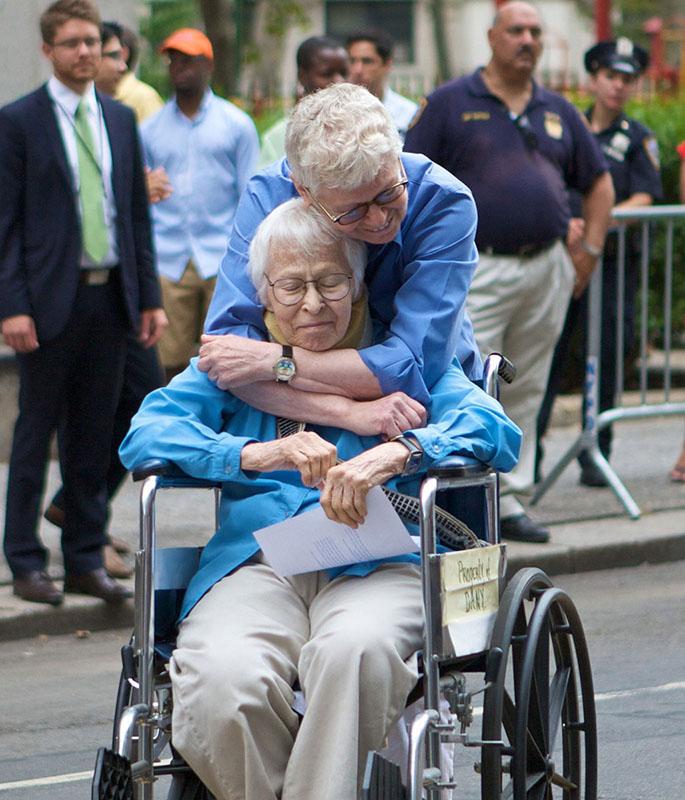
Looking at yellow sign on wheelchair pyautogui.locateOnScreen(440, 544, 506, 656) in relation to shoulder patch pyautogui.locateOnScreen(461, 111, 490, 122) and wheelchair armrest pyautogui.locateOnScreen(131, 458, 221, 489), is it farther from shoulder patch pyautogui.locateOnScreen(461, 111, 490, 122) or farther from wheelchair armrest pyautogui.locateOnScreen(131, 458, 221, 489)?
shoulder patch pyautogui.locateOnScreen(461, 111, 490, 122)

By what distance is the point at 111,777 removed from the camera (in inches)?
134

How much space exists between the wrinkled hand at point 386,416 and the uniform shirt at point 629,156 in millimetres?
5541

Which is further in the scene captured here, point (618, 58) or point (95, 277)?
point (618, 58)

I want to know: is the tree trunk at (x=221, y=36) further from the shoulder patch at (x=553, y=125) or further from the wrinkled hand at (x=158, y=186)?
the shoulder patch at (x=553, y=125)

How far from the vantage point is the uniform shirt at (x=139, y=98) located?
9.73 meters

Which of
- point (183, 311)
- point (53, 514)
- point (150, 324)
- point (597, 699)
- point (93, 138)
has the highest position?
point (93, 138)

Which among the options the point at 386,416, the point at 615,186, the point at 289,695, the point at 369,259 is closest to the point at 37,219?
the point at 369,259

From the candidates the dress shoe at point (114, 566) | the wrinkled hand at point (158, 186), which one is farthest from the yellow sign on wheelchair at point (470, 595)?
the wrinkled hand at point (158, 186)

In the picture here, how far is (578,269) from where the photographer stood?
27.2 ft

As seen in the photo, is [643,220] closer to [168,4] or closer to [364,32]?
[364,32]

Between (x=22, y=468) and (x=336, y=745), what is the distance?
3.35 meters

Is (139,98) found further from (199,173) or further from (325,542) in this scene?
(325,542)

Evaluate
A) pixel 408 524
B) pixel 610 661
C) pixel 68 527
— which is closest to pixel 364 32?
pixel 68 527

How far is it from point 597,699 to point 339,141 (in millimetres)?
2470
